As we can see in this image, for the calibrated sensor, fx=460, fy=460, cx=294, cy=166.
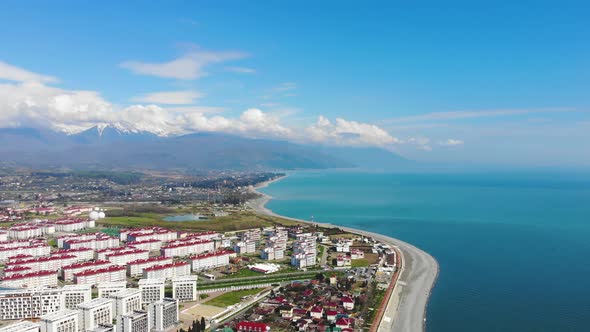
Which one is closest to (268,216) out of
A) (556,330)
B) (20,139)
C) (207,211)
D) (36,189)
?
(207,211)

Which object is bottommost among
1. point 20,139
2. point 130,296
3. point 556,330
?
point 556,330

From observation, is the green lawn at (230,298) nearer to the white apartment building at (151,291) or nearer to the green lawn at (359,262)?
the white apartment building at (151,291)

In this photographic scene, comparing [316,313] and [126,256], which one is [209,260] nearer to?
[126,256]

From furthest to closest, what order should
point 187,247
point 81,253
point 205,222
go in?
point 205,222 < point 187,247 < point 81,253

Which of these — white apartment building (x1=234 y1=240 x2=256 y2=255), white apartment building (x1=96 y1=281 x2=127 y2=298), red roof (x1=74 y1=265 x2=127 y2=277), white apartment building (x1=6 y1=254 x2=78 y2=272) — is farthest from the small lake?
white apartment building (x1=96 y1=281 x2=127 y2=298)

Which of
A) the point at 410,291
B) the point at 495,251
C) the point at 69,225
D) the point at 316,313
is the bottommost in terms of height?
the point at 410,291

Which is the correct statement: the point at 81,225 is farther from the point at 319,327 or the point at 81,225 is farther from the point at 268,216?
the point at 319,327

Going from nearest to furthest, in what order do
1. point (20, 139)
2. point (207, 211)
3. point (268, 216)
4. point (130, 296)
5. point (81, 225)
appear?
point (130, 296) < point (81, 225) < point (268, 216) < point (207, 211) < point (20, 139)

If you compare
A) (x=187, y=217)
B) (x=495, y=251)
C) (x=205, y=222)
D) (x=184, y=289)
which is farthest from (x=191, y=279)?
(x=187, y=217)
